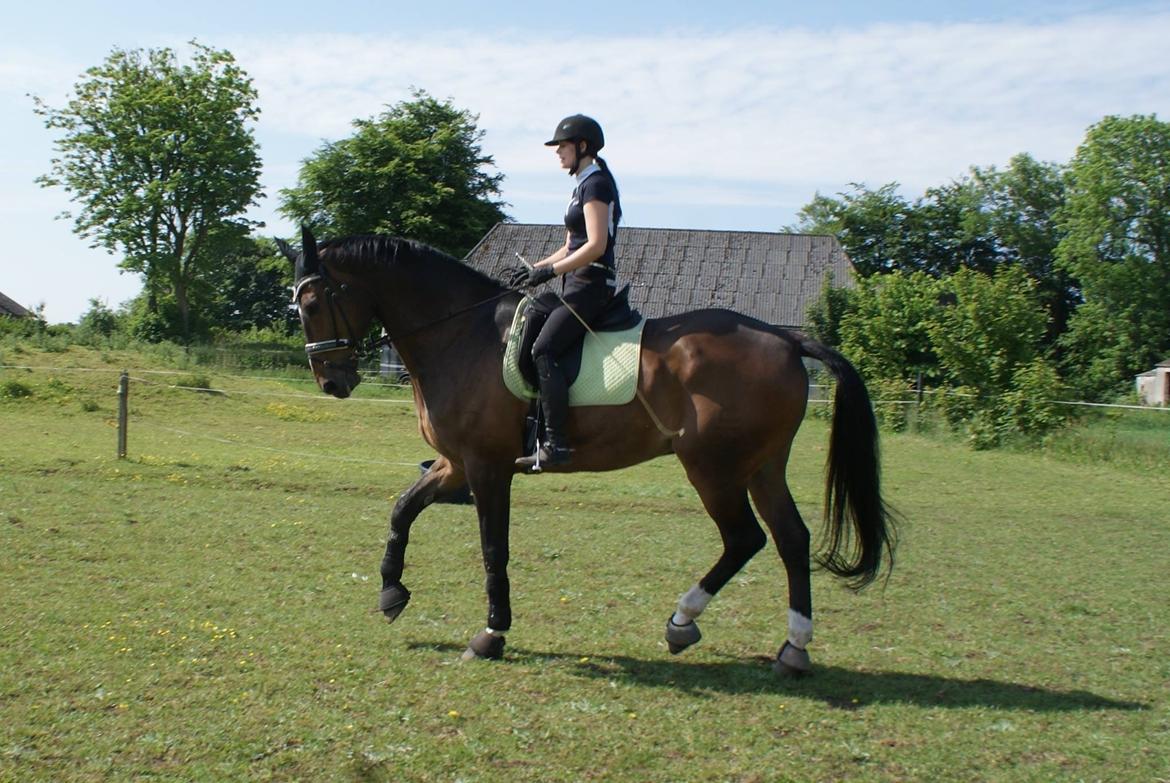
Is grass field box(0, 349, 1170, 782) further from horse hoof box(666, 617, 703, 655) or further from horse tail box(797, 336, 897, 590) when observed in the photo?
horse tail box(797, 336, 897, 590)

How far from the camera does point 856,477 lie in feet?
23.2

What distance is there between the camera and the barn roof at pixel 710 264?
1829 inches

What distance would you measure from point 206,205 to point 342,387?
55.9m

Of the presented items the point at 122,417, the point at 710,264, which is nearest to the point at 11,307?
the point at 710,264

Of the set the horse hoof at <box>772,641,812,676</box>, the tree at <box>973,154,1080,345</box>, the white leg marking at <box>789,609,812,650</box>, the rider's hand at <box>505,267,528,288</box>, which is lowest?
the horse hoof at <box>772,641,812,676</box>

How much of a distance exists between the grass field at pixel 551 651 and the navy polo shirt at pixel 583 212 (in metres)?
2.51

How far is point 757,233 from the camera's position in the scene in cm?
4981

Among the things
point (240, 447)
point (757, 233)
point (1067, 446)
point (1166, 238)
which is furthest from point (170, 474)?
point (1166, 238)

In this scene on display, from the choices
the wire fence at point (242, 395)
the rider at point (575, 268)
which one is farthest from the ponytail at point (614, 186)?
the wire fence at point (242, 395)

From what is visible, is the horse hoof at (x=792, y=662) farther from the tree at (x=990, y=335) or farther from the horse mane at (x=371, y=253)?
the tree at (x=990, y=335)

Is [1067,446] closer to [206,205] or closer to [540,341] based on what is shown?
[540,341]

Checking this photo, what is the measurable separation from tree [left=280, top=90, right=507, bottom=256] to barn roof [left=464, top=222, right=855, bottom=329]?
545 cm

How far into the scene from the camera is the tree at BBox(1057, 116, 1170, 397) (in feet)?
191

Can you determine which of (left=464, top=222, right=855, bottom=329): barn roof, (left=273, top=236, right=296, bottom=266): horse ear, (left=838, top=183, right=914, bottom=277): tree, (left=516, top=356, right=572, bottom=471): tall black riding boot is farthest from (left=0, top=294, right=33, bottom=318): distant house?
(left=516, top=356, right=572, bottom=471): tall black riding boot
